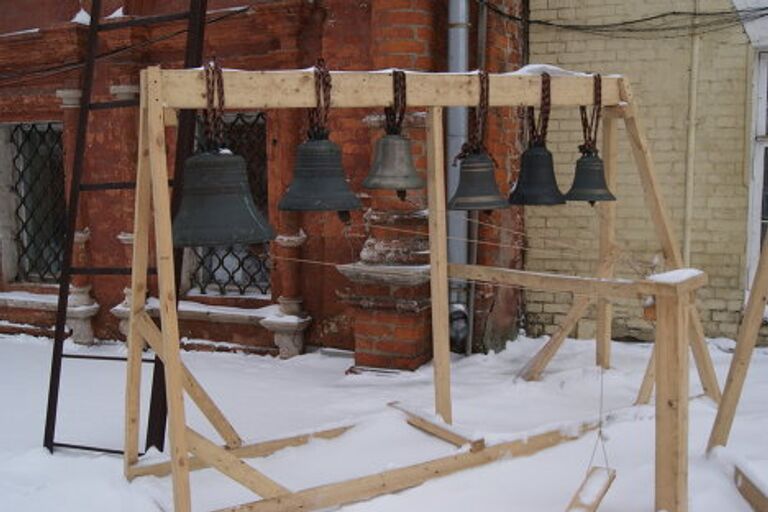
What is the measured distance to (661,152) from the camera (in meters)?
5.76

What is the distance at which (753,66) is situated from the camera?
551 cm

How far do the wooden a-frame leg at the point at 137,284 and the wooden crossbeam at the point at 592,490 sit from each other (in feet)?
6.42

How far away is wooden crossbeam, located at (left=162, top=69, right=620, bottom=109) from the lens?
2.92 metres

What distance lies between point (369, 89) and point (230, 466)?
168 centimetres

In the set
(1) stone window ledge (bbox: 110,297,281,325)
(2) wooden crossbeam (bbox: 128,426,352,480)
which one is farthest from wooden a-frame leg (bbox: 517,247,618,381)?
(1) stone window ledge (bbox: 110,297,281,325)

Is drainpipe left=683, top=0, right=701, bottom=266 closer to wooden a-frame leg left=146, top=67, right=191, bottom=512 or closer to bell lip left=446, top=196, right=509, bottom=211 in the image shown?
bell lip left=446, top=196, right=509, bottom=211

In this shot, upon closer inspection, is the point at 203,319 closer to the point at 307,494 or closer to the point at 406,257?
the point at 406,257

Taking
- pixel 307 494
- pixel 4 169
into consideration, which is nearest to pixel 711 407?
pixel 307 494

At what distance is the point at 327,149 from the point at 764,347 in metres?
4.21

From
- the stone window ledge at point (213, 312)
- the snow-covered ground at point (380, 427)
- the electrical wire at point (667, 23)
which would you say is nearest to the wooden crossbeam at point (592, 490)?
the snow-covered ground at point (380, 427)

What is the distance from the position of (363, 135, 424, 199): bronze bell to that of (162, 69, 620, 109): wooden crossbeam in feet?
0.77

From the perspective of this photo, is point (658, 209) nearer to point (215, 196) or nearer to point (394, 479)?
point (394, 479)

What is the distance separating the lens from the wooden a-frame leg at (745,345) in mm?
3477

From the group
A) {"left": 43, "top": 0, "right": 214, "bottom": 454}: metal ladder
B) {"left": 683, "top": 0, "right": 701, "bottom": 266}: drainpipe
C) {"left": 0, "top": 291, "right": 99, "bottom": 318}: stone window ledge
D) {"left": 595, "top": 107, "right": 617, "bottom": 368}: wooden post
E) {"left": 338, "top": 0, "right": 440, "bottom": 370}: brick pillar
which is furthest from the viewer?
{"left": 0, "top": 291, "right": 99, "bottom": 318}: stone window ledge
